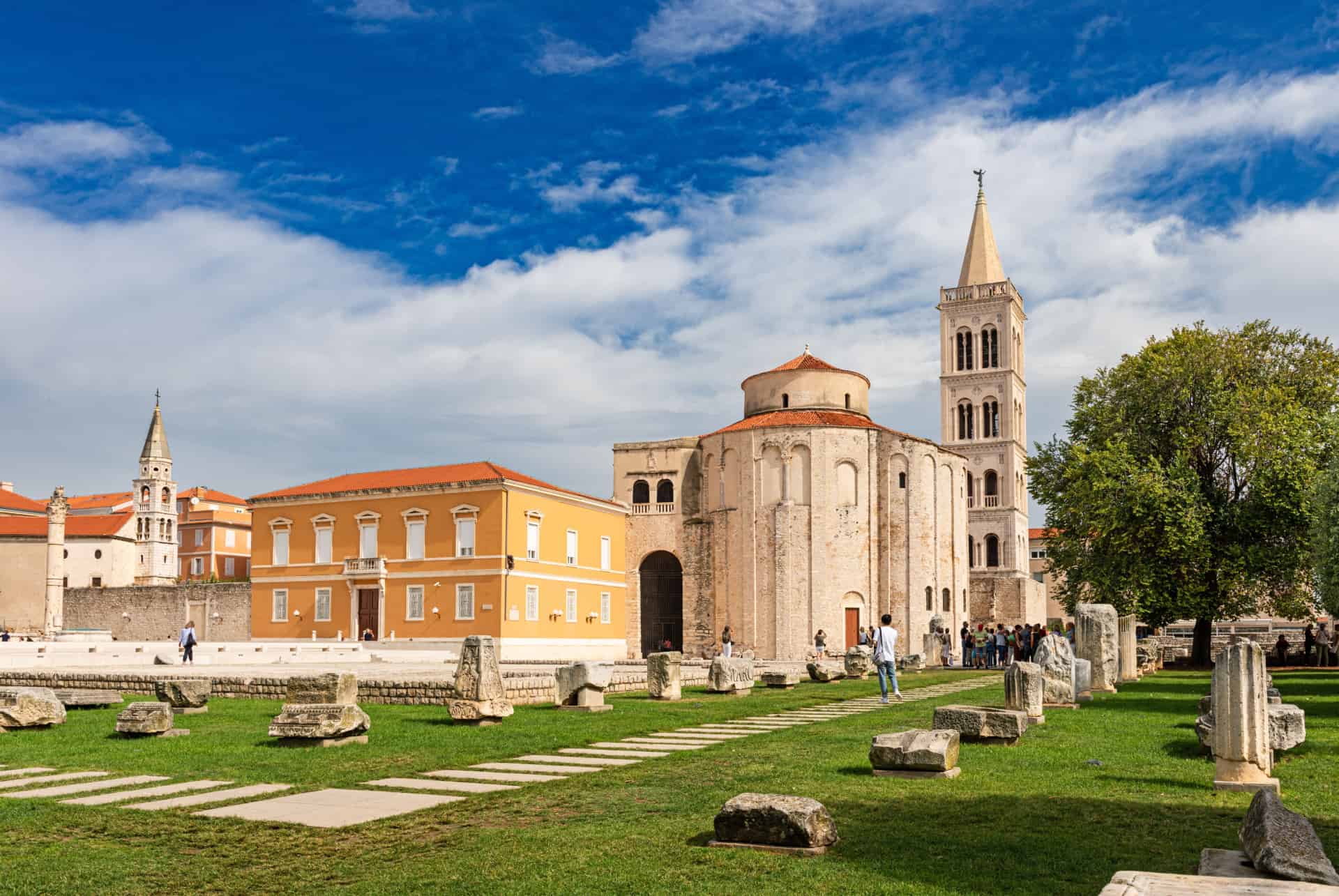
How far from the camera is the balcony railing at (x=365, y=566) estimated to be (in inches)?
1825

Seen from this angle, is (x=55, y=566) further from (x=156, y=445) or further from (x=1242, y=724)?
(x=1242, y=724)

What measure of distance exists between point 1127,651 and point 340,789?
2188cm

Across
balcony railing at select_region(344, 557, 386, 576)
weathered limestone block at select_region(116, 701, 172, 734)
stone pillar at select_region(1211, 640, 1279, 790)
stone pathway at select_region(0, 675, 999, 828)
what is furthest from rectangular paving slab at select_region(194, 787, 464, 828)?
balcony railing at select_region(344, 557, 386, 576)

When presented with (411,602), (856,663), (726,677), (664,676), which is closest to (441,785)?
(664,676)

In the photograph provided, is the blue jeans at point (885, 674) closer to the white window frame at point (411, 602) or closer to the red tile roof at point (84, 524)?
the white window frame at point (411, 602)

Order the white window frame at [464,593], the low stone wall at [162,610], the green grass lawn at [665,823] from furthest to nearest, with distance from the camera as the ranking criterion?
the low stone wall at [162,610] < the white window frame at [464,593] < the green grass lawn at [665,823]

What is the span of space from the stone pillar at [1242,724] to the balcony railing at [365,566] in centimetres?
4079

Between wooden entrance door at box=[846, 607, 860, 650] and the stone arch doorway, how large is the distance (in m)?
8.88

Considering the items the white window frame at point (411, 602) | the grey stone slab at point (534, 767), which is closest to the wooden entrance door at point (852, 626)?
the white window frame at point (411, 602)

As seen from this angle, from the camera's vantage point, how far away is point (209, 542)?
81562 mm

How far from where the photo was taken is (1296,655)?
36.5 metres

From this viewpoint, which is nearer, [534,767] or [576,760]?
[534,767]

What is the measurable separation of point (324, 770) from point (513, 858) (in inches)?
170

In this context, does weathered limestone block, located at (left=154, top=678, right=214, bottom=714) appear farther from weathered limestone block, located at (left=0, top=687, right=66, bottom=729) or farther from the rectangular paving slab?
the rectangular paving slab
